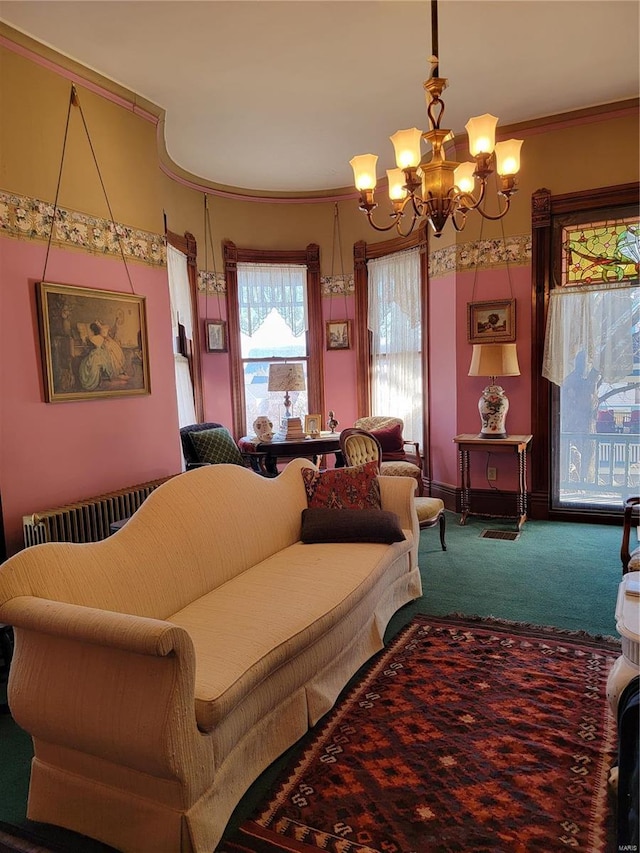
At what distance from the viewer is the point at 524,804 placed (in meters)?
1.79

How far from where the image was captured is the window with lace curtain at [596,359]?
4465mm

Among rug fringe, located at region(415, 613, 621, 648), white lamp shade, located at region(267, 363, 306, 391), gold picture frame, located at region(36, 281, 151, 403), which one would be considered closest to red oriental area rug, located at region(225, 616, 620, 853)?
rug fringe, located at region(415, 613, 621, 648)

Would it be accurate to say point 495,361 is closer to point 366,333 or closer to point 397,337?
point 397,337

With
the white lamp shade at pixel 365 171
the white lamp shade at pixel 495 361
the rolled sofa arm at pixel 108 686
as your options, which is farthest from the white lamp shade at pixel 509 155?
the rolled sofa arm at pixel 108 686

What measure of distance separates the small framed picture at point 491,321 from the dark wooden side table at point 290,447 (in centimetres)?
158

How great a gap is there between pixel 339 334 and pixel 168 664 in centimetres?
498

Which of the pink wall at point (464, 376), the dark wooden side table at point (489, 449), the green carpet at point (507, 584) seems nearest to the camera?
the green carpet at point (507, 584)

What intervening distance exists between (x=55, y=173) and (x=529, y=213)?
363cm

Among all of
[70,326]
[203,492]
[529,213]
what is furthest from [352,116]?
[203,492]

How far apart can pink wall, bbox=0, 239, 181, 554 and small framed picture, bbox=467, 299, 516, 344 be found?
2606 mm

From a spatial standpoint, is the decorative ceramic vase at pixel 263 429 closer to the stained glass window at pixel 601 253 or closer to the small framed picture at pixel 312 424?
the small framed picture at pixel 312 424

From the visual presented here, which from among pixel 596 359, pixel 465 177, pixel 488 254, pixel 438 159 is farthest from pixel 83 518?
pixel 596 359

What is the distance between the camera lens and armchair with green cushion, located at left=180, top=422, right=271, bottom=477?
4.78m

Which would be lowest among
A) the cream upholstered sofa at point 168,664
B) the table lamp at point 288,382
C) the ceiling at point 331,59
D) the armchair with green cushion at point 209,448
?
the cream upholstered sofa at point 168,664
